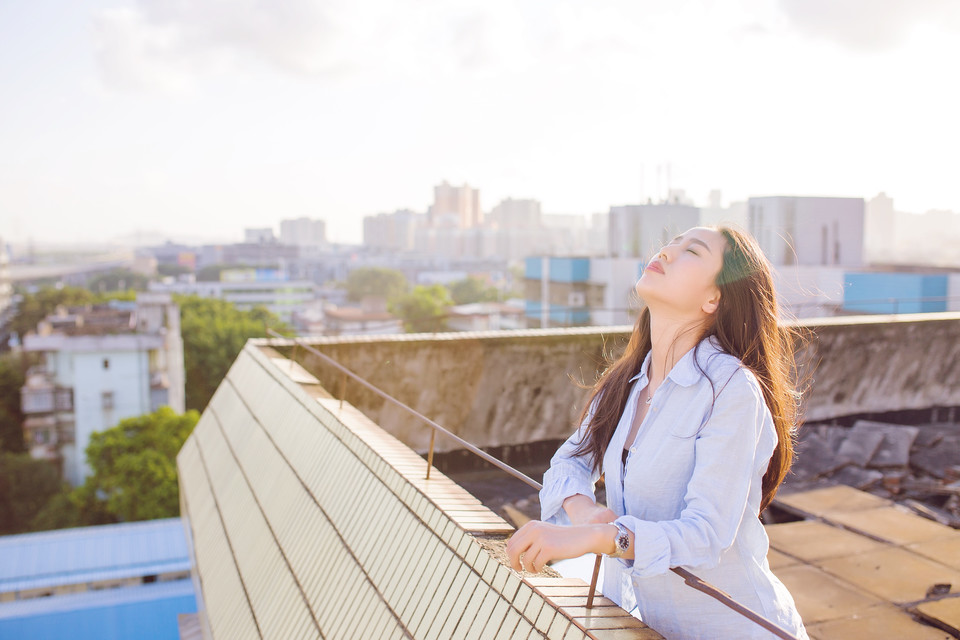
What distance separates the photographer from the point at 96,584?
11.6 meters

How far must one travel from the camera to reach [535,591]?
6.13 feet

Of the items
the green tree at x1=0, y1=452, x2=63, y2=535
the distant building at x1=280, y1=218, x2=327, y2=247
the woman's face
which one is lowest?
the green tree at x1=0, y1=452, x2=63, y2=535

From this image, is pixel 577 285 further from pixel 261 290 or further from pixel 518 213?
pixel 518 213

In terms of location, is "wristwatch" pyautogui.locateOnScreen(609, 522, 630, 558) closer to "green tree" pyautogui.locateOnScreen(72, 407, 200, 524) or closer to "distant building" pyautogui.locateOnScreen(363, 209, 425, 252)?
"green tree" pyautogui.locateOnScreen(72, 407, 200, 524)

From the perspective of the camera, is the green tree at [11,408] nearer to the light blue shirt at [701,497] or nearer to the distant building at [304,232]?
the light blue shirt at [701,497]

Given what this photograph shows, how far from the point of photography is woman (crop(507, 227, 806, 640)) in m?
1.53

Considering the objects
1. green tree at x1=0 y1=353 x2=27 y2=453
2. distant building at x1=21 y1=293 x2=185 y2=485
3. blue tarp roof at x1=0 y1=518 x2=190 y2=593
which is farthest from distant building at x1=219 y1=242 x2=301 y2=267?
blue tarp roof at x1=0 y1=518 x2=190 y2=593

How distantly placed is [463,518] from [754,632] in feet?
3.54

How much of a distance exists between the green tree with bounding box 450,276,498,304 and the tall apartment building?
42280 mm

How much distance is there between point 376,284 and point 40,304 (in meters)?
40.0

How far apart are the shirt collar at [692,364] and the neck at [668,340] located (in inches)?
1.7

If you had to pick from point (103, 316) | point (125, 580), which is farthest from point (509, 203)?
point (125, 580)

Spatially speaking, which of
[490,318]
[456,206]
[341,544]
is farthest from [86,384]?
[456,206]

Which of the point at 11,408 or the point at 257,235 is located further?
the point at 257,235
